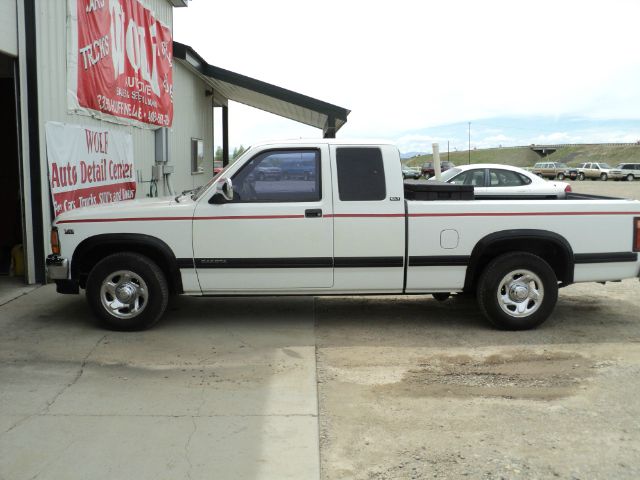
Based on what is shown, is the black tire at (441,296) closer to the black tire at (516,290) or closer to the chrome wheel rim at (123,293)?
the black tire at (516,290)

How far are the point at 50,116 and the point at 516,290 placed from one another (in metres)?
6.20

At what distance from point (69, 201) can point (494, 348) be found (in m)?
6.08

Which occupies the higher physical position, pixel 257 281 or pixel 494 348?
pixel 257 281

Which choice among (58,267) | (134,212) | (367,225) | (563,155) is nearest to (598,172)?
(563,155)

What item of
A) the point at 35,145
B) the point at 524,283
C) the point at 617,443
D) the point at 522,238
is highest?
the point at 35,145

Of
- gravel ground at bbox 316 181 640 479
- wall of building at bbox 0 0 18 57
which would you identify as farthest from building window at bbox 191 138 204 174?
gravel ground at bbox 316 181 640 479

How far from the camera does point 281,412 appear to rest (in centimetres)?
460

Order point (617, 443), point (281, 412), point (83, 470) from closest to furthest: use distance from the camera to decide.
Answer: point (83, 470), point (617, 443), point (281, 412)

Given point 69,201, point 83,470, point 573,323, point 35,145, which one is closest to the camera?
point 83,470

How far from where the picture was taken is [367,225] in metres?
6.48

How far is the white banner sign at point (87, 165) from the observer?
883 centimetres

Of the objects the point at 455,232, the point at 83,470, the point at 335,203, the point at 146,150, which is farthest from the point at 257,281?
the point at 146,150

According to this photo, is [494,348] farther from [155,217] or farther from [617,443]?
[155,217]

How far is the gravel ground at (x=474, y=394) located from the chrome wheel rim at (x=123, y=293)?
5.94ft
